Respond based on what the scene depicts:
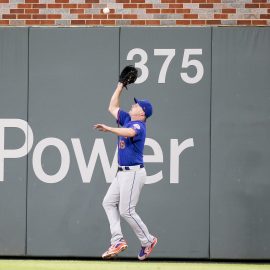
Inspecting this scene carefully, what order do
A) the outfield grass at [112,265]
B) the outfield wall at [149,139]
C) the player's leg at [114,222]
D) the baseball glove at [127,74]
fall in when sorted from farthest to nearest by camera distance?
the outfield wall at [149,139] → the outfield grass at [112,265] → the baseball glove at [127,74] → the player's leg at [114,222]

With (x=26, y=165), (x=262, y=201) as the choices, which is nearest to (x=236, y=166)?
(x=262, y=201)

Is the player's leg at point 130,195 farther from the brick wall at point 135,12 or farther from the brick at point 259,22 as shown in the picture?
the brick at point 259,22

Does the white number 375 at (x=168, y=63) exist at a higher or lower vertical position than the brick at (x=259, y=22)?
lower

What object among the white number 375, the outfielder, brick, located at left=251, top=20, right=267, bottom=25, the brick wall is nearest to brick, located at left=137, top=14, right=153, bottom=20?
the brick wall

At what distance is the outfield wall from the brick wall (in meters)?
0.17

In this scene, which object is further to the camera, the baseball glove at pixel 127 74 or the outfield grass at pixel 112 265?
the outfield grass at pixel 112 265

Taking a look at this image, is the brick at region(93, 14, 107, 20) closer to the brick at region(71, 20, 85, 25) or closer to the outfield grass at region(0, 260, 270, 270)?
the brick at region(71, 20, 85, 25)

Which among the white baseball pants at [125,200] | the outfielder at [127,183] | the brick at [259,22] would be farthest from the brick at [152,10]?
the white baseball pants at [125,200]

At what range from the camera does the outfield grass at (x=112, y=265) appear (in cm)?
1040

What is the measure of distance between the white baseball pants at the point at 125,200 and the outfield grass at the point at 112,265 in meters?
0.70

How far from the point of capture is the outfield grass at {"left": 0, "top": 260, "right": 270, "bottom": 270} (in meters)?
10.4

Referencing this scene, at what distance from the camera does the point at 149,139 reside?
38.2 ft

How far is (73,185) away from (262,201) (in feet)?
8.29

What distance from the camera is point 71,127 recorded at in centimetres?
1170
